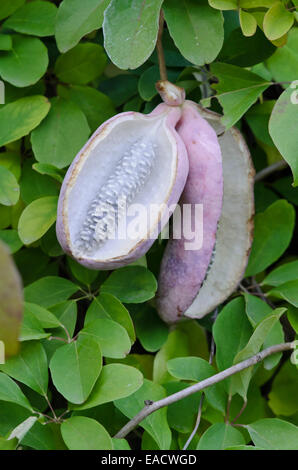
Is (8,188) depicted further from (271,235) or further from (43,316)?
(271,235)

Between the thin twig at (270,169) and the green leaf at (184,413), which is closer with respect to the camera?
the green leaf at (184,413)

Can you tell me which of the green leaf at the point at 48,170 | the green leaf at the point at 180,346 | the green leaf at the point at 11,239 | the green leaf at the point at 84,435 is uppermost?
the green leaf at the point at 48,170

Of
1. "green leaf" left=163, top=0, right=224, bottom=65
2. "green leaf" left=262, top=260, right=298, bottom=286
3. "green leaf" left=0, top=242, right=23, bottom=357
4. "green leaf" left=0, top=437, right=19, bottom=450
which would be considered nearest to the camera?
"green leaf" left=0, top=242, right=23, bottom=357

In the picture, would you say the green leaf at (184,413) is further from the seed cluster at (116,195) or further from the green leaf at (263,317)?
the seed cluster at (116,195)

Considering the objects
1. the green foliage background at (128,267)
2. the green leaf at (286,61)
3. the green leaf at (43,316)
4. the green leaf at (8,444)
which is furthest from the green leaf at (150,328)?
the green leaf at (286,61)

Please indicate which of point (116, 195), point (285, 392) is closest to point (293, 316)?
point (285, 392)

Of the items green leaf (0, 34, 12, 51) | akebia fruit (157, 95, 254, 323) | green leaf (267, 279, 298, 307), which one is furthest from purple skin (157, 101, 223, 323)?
green leaf (0, 34, 12, 51)

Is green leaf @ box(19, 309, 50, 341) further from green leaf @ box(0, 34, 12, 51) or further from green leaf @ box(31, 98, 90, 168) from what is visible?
green leaf @ box(0, 34, 12, 51)
